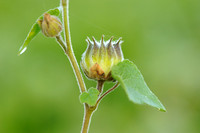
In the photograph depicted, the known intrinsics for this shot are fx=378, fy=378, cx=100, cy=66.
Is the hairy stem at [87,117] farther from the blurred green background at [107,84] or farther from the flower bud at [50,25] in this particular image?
the blurred green background at [107,84]

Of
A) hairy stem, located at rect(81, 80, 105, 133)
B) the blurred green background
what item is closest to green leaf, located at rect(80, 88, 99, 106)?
hairy stem, located at rect(81, 80, 105, 133)

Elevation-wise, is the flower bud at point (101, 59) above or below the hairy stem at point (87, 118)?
above

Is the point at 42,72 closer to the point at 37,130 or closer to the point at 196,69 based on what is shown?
the point at 37,130

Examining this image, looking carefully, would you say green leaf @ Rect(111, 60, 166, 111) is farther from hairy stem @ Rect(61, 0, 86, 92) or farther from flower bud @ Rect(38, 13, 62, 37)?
flower bud @ Rect(38, 13, 62, 37)

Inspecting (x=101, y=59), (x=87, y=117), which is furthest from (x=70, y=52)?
(x=87, y=117)

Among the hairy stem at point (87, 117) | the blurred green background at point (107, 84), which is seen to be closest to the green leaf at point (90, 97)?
the hairy stem at point (87, 117)

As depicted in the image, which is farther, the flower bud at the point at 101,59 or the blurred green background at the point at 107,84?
Answer: the blurred green background at the point at 107,84
